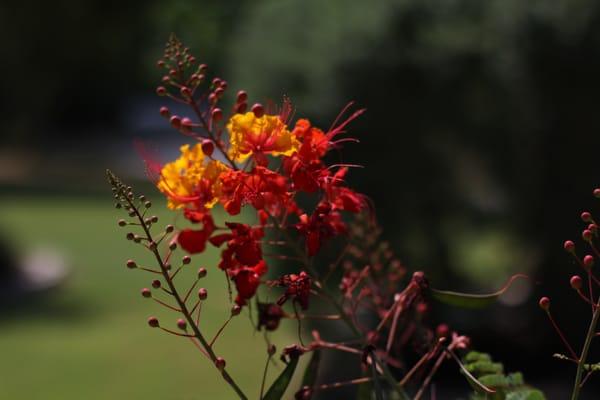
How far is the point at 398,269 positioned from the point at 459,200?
220 inches

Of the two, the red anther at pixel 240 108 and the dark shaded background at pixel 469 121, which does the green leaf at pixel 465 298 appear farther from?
the dark shaded background at pixel 469 121

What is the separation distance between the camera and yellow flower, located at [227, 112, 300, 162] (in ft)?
5.10

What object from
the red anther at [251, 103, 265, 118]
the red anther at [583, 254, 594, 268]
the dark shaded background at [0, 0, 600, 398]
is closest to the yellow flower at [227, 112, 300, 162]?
the red anther at [251, 103, 265, 118]

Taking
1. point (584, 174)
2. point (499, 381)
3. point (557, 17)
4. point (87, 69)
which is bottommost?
point (87, 69)

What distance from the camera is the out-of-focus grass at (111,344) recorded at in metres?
8.95

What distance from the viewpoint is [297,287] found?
155cm

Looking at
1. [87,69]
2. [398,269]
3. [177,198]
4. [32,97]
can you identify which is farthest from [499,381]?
[87,69]

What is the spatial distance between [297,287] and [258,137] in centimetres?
24

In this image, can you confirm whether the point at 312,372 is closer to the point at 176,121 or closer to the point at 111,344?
the point at 176,121

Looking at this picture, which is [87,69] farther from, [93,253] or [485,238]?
[485,238]

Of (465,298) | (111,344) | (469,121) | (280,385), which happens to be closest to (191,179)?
(280,385)

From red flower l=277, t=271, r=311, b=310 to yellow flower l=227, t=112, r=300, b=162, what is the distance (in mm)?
188

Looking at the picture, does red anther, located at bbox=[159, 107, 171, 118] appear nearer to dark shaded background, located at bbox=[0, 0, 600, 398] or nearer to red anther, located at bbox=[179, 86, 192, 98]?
red anther, located at bbox=[179, 86, 192, 98]

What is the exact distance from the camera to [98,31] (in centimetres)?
2495
